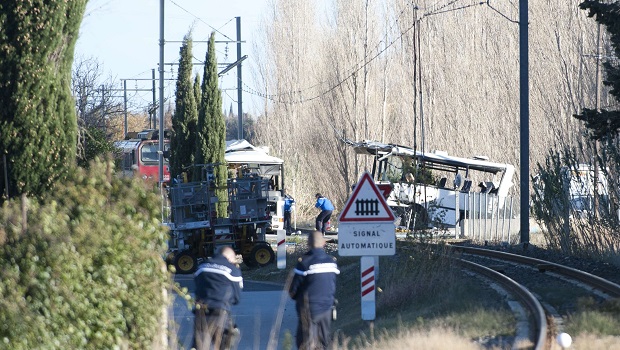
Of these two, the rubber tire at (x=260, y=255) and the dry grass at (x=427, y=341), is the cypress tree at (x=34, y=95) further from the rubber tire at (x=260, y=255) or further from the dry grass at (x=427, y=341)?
the rubber tire at (x=260, y=255)

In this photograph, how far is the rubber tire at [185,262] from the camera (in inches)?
961

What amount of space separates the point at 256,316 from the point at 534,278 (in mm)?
5137

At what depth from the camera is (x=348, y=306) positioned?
60.4 feet

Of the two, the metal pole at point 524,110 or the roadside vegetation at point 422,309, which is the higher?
the metal pole at point 524,110

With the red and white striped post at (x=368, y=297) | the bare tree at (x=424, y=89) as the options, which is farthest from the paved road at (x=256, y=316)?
the bare tree at (x=424, y=89)

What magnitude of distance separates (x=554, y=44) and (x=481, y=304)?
3154cm

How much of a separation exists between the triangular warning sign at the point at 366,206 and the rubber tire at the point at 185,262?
11402mm

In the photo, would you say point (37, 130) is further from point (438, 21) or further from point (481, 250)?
point (438, 21)

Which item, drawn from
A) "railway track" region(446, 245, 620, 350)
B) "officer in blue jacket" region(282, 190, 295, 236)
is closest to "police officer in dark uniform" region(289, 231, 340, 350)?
"railway track" region(446, 245, 620, 350)

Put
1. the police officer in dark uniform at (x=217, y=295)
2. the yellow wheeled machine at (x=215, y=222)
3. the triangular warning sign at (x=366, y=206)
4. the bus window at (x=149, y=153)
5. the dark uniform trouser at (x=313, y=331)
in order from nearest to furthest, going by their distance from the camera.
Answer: the police officer in dark uniform at (x=217, y=295), the dark uniform trouser at (x=313, y=331), the triangular warning sign at (x=366, y=206), the yellow wheeled machine at (x=215, y=222), the bus window at (x=149, y=153)

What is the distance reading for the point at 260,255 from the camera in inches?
998

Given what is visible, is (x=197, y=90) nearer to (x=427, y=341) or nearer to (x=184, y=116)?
(x=184, y=116)

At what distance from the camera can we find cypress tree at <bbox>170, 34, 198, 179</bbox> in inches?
1602

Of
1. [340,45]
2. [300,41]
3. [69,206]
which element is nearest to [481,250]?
[69,206]
